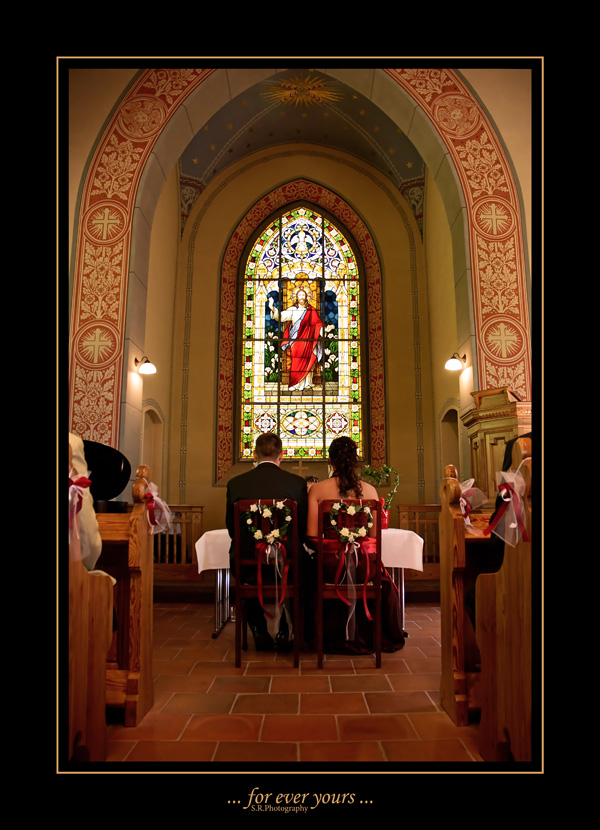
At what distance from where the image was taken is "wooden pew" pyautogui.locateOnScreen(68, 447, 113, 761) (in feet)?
5.45

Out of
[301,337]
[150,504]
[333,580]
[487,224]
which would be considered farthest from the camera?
[301,337]

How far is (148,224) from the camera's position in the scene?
587cm

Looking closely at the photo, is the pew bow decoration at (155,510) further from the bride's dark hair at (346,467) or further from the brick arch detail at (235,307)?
the brick arch detail at (235,307)

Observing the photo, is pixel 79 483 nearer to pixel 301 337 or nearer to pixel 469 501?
pixel 469 501

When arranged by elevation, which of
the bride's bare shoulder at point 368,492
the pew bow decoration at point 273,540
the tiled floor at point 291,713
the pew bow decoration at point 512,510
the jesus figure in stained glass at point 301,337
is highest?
the jesus figure in stained glass at point 301,337

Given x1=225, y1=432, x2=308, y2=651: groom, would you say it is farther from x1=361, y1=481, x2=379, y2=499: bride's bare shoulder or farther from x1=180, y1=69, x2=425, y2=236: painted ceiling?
x1=180, y1=69, x2=425, y2=236: painted ceiling

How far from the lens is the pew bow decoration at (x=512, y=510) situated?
5.32 feet

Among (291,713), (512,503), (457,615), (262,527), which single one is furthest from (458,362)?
(512,503)

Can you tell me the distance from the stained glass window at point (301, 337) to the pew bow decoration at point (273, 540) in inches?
208

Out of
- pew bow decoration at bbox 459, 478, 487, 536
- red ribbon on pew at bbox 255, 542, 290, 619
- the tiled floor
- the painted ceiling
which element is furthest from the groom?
the painted ceiling

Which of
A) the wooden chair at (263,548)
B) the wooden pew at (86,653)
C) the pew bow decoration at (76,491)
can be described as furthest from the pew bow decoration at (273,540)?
the pew bow decoration at (76,491)

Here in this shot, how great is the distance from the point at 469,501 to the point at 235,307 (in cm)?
705

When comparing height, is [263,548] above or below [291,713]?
above

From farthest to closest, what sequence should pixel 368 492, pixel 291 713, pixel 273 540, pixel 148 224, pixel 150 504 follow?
pixel 148 224 → pixel 368 492 → pixel 273 540 → pixel 150 504 → pixel 291 713
